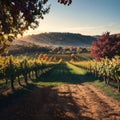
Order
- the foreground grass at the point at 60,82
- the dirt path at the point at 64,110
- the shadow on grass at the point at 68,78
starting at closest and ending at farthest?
the dirt path at the point at 64,110 → the foreground grass at the point at 60,82 → the shadow on grass at the point at 68,78

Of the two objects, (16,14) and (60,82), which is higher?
(16,14)

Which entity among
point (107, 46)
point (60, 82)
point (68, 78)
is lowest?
point (68, 78)

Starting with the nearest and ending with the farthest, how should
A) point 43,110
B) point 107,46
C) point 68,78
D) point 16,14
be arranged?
point 16,14
point 43,110
point 107,46
point 68,78

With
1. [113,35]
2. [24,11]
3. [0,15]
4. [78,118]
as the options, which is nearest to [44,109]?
[78,118]

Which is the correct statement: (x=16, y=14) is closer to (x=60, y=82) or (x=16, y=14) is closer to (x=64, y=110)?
(x=64, y=110)

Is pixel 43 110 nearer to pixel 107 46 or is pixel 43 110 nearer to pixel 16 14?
pixel 16 14

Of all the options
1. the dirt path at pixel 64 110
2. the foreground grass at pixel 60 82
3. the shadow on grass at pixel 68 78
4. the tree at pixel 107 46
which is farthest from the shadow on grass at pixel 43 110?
the tree at pixel 107 46

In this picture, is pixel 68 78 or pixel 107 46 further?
pixel 68 78

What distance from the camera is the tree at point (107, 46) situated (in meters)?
46.3

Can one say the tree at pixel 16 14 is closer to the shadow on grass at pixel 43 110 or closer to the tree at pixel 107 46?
the shadow on grass at pixel 43 110

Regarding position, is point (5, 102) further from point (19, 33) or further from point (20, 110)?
point (19, 33)

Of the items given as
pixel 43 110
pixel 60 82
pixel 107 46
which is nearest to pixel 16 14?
pixel 43 110

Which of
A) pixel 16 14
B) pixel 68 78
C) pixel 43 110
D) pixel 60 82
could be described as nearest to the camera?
pixel 16 14

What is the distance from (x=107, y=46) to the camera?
1871 inches
